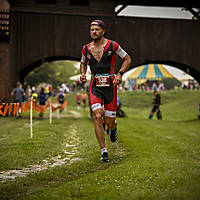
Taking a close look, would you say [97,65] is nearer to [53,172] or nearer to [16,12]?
[53,172]

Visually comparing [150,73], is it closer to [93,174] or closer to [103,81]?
[103,81]

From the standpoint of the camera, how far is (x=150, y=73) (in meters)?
37.6

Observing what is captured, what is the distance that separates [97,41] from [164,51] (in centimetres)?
Result: 1811

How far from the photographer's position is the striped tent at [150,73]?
1428 inches

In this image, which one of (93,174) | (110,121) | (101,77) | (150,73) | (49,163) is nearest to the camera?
(93,174)

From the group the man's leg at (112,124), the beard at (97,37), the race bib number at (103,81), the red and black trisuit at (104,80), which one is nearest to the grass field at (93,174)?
the man's leg at (112,124)

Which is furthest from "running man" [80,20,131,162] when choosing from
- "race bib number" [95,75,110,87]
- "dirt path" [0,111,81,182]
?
"dirt path" [0,111,81,182]

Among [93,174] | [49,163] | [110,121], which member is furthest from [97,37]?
[93,174]

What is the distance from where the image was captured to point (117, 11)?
23641 mm

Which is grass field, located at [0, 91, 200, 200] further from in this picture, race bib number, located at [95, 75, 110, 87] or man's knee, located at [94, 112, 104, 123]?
race bib number, located at [95, 75, 110, 87]

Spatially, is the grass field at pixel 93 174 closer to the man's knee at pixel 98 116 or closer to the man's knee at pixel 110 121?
the man's knee at pixel 110 121

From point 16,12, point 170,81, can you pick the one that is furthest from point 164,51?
point 170,81

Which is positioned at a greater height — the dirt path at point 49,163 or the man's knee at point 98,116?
the man's knee at point 98,116

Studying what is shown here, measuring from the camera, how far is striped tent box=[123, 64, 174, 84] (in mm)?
36269
